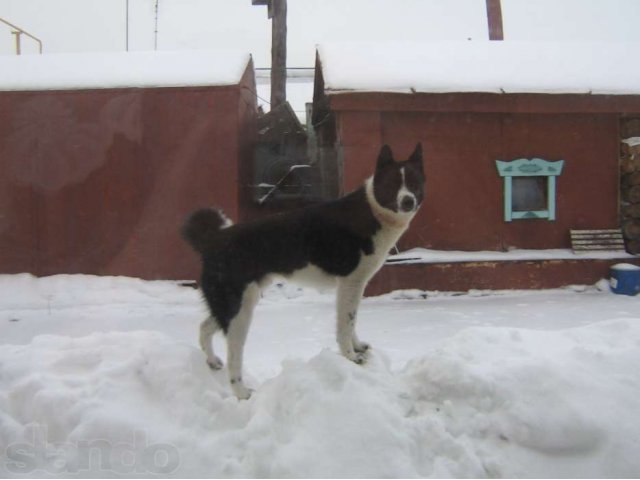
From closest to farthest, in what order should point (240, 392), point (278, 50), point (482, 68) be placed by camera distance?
point (240, 392) → point (482, 68) → point (278, 50)

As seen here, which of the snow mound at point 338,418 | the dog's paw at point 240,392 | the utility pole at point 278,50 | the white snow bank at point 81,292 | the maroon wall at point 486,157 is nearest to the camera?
the snow mound at point 338,418

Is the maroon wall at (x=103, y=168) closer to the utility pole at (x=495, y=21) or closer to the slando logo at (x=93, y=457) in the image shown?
the slando logo at (x=93, y=457)

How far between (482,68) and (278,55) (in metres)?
4.19

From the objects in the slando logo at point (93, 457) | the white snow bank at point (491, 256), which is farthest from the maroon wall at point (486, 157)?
the slando logo at point (93, 457)

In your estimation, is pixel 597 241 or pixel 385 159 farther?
pixel 597 241

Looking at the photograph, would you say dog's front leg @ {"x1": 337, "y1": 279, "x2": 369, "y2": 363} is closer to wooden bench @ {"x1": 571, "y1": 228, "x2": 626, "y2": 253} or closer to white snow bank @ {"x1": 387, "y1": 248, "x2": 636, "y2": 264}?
white snow bank @ {"x1": 387, "y1": 248, "x2": 636, "y2": 264}

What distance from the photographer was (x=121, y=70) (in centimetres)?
801

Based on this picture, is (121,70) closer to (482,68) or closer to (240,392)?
(482,68)

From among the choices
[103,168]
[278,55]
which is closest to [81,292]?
[103,168]

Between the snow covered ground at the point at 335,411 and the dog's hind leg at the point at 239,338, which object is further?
the dog's hind leg at the point at 239,338

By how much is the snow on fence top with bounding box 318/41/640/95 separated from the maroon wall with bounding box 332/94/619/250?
298mm

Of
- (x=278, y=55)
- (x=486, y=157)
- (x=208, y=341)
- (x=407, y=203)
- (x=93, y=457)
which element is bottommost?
(x=93, y=457)

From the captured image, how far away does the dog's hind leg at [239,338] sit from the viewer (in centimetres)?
303

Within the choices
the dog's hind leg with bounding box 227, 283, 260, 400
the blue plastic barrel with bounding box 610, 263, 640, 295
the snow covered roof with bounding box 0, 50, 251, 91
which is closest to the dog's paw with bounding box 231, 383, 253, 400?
the dog's hind leg with bounding box 227, 283, 260, 400
